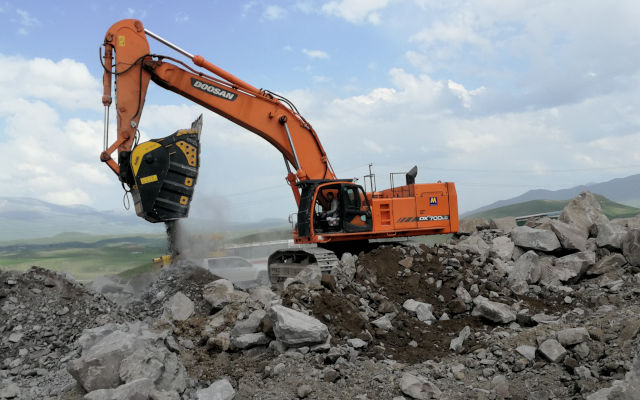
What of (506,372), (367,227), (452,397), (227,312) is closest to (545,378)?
(506,372)

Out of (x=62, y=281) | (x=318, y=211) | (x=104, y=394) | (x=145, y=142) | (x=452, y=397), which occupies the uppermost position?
(x=145, y=142)

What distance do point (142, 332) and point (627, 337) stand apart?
5531mm

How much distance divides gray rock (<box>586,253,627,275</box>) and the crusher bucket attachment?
8480mm

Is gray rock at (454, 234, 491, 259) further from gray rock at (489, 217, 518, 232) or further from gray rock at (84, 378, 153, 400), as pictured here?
gray rock at (84, 378, 153, 400)

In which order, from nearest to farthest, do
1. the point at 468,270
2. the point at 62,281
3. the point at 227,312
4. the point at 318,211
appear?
the point at 227,312
the point at 62,281
the point at 468,270
the point at 318,211

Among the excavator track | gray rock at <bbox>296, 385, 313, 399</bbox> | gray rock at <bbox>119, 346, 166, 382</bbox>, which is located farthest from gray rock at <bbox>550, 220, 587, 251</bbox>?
gray rock at <bbox>119, 346, 166, 382</bbox>

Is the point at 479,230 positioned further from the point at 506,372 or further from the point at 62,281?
the point at 62,281

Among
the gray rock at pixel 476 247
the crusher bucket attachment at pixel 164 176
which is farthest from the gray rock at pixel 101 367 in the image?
the gray rock at pixel 476 247

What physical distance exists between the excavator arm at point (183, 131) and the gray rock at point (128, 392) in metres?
4.16

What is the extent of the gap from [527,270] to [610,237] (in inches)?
122

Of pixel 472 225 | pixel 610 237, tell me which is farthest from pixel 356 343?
pixel 472 225

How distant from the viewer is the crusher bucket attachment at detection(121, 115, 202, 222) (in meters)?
8.84

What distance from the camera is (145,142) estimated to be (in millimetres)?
9039

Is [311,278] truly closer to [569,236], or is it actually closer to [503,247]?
[503,247]
